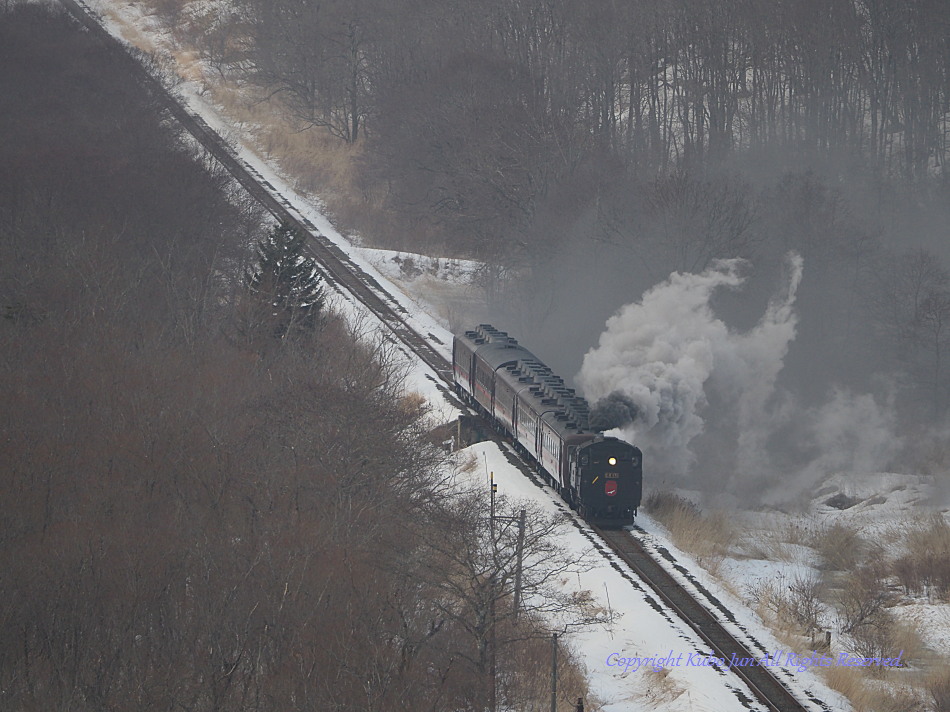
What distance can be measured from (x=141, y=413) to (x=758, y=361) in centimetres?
3261

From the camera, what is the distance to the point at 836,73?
7369cm

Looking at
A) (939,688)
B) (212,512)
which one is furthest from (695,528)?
(212,512)

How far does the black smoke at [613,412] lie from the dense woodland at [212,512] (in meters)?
3.29

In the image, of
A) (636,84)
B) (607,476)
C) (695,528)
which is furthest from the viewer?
(636,84)

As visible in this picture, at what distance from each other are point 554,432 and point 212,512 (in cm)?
972

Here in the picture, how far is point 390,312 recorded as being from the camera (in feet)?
179

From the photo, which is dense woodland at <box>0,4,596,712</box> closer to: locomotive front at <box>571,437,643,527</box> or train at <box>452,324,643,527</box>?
locomotive front at <box>571,437,643,527</box>

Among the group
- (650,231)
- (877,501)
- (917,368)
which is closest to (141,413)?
(877,501)

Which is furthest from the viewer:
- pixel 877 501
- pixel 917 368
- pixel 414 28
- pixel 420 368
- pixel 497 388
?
pixel 414 28

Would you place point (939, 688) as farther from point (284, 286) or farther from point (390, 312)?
point (390, 312)

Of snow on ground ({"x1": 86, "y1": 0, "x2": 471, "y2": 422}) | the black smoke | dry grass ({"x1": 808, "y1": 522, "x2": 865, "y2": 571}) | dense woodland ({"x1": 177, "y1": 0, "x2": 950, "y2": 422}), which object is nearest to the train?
the black smoke

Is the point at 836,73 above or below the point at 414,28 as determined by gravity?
below

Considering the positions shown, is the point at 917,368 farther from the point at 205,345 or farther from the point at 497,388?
the point at 205,345

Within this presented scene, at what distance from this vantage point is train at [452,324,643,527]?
2958cm
